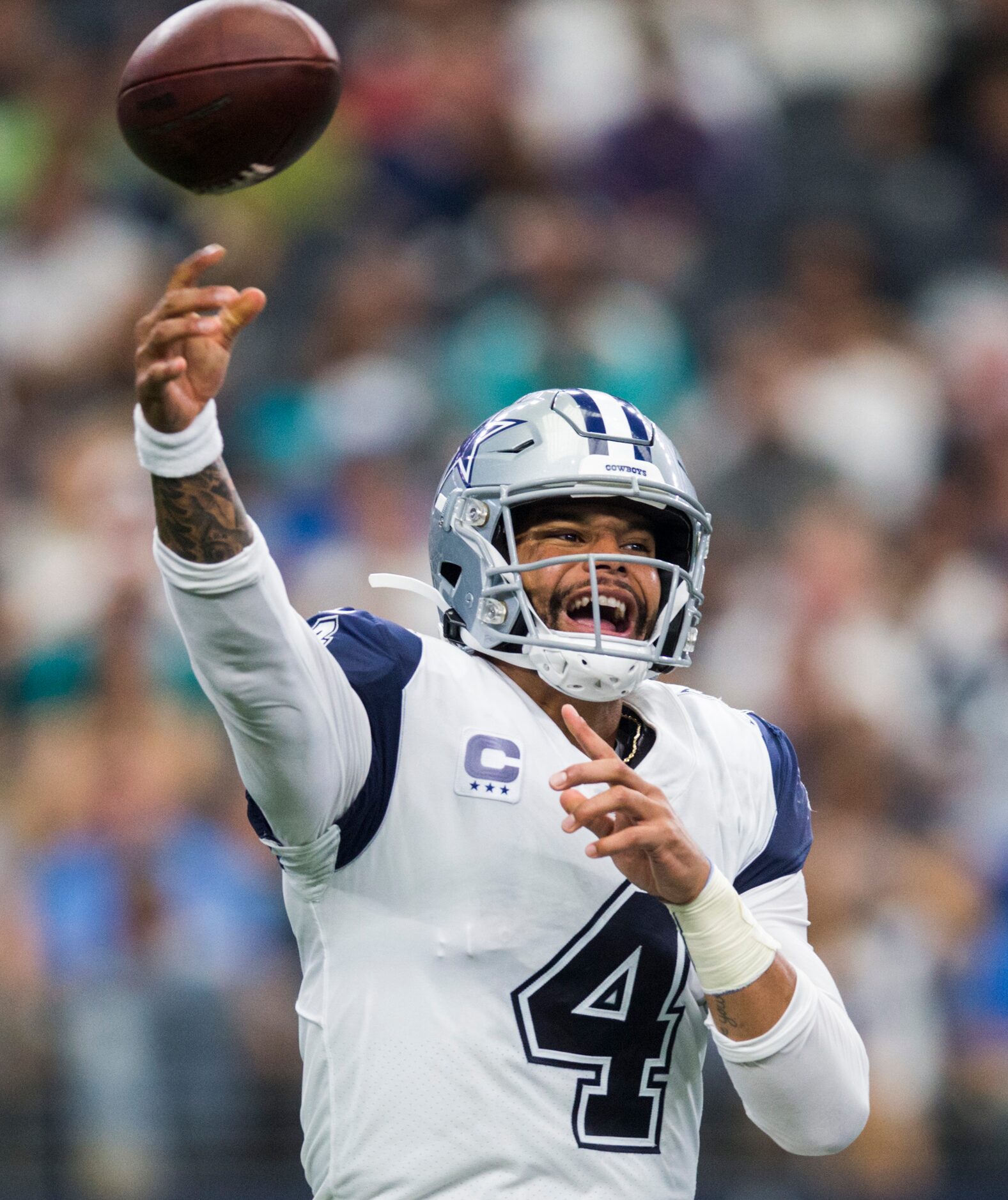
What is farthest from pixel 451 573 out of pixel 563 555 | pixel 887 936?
pixel 887 936

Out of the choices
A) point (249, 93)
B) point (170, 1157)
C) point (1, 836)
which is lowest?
point (170, 1157)

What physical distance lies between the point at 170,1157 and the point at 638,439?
3016 mm

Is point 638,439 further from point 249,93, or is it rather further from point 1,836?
point 1,836

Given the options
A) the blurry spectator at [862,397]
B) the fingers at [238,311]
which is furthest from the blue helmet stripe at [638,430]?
the blurry spectator at [862,397]

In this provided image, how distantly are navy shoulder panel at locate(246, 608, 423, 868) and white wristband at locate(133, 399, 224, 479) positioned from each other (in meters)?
0.43

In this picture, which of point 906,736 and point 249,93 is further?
point 906,736

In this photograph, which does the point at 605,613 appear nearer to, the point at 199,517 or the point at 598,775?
the point at 598,775

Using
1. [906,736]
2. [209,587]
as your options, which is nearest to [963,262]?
[906,736]

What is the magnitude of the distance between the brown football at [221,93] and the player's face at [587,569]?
72 centimetres

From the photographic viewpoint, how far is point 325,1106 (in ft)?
9.01

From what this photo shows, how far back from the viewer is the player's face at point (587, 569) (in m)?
2.88

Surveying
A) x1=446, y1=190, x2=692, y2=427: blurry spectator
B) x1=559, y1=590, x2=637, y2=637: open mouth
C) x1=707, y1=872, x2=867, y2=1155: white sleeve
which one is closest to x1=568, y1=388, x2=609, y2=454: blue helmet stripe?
x1=559, y1=590, x2=637, y2=637: open mouth

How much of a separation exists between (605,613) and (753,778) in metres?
0.36

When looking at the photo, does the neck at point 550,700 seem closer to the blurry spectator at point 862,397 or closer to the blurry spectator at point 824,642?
the blurry spectator at point 824,642
